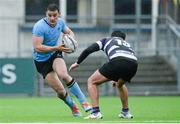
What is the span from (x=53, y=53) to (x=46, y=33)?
1.32 ft

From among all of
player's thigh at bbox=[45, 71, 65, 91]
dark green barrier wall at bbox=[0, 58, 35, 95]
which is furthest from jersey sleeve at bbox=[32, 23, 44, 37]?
dark green barrier wall at bbox=[0, 58, 35, 95]

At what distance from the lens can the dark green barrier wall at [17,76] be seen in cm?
2828

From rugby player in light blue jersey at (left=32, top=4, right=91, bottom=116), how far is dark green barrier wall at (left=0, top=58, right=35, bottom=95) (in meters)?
11.1

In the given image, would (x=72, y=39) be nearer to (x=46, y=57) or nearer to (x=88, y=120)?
(x=46, y=57)

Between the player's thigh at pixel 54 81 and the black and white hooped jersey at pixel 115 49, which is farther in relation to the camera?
the player's thigh at pixel 54 81

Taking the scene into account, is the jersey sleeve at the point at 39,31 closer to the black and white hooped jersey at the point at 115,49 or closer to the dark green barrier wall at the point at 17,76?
the black and white hooped jersey at the point at 115,49

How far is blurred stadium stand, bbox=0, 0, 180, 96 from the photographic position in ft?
97.7

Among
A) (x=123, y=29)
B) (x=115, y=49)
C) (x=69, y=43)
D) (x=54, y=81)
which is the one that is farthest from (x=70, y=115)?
(x=123, y=29)

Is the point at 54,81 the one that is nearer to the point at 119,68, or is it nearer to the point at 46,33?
the point at 46,33

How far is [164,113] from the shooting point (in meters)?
18.7

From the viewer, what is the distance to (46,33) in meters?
16.9

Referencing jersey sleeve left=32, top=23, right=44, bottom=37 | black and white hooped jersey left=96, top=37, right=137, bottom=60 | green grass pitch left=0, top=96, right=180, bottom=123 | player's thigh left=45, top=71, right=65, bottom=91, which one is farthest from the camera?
player's thigh left=45, top=71, right=65, bottom=91

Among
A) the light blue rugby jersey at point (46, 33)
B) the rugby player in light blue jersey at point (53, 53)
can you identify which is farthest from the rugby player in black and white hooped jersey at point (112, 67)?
the light blue rugby jersey at point (46, 33)

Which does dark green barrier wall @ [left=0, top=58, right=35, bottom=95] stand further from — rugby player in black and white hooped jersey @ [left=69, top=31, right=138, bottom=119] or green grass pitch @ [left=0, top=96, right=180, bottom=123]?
rugby player in black and white hooped jersey @ [left=69, top=31, right=138, bottom=119]
